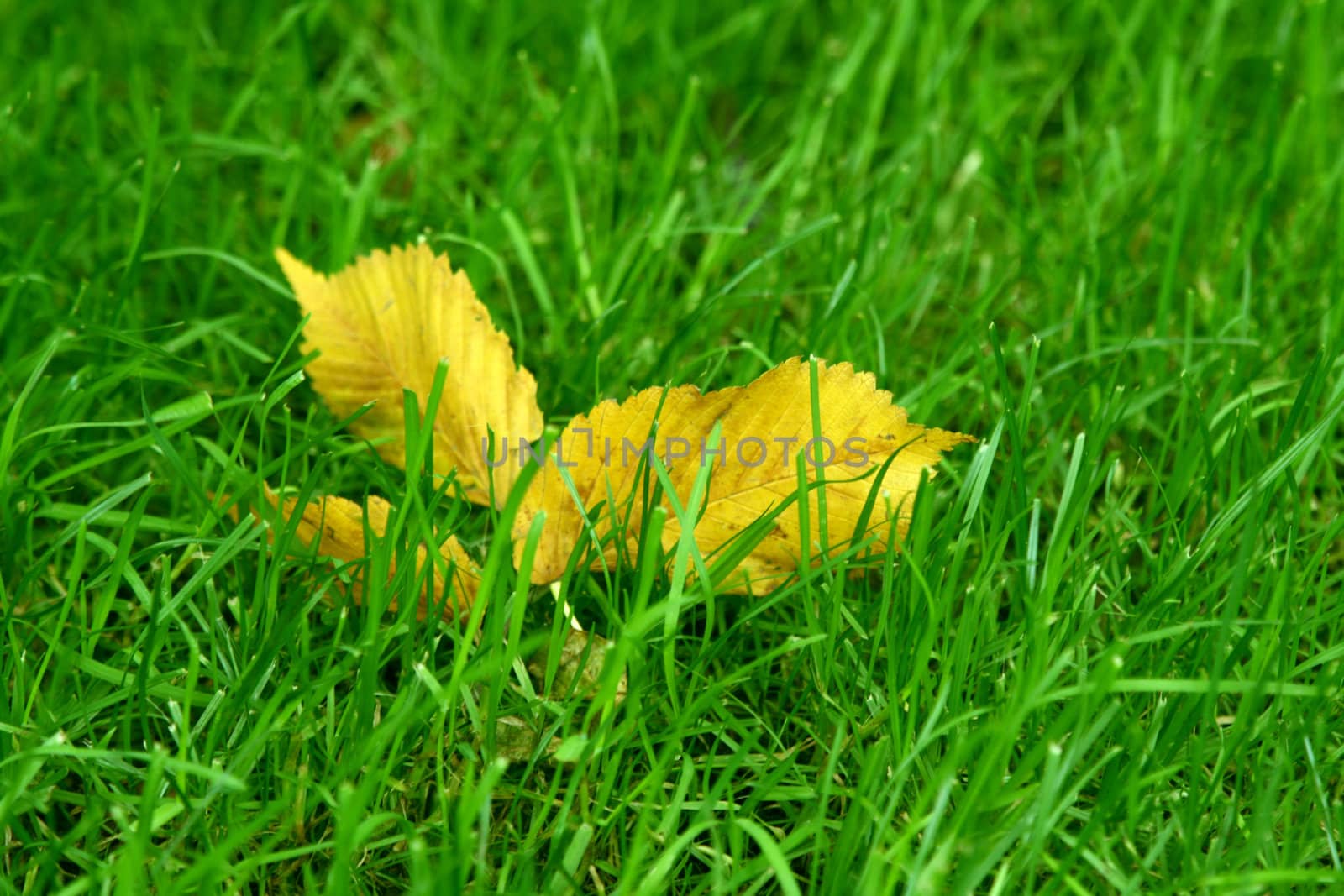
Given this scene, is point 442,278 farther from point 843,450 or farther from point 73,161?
point 73,161

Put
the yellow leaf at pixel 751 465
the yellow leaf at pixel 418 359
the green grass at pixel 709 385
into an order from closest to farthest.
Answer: the green grass at pixel 709 385 < the yellow leaf at pixel 751 465 < the yellow leaf at pixel 418 359

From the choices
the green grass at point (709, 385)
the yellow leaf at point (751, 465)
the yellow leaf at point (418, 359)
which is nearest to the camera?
the green grass at point (709, 385)

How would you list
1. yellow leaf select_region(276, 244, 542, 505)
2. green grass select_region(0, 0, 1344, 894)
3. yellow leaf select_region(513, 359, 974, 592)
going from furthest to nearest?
yellow leaf select_region(276, 244, 542, 505)
yellow leaf select_region(513, 359, 974, 592)
green grass select_region(0, 0, 1344, 894)

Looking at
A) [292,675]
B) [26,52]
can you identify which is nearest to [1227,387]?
[292,675]

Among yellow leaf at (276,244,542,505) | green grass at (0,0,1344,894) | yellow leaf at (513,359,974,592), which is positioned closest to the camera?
green grass at (0,0,1344,894)

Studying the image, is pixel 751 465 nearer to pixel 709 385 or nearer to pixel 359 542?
pixel 709 385

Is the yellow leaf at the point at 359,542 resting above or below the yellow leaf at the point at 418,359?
below

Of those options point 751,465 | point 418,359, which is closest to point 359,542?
point 418,359

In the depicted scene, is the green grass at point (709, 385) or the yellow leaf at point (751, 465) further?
the yellow leaf at point (751, 465)

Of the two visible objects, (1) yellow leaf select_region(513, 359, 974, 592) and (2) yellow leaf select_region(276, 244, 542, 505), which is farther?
(2) yellow leaf select_region(276, 244, 542, 505)
